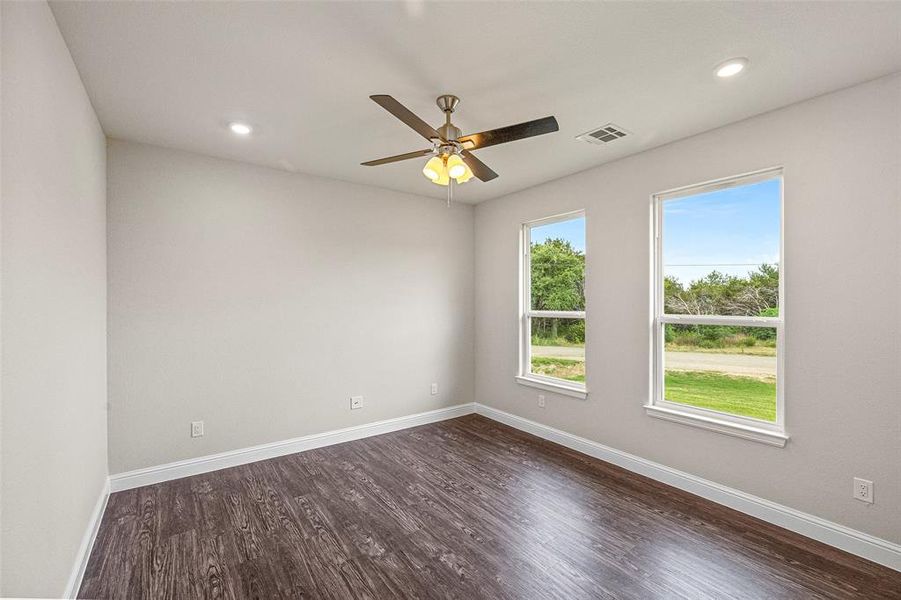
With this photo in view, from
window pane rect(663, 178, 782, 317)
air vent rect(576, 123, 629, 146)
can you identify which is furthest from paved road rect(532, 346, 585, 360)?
air vent rect(576, 123, 629, 146)

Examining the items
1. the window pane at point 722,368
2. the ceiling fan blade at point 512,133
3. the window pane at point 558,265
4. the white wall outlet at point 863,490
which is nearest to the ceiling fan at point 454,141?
the ceiling fan blade at point 512,133

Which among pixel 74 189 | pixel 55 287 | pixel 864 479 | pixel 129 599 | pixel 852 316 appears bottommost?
pixel 129 599

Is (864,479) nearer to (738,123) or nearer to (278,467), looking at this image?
(738,123)

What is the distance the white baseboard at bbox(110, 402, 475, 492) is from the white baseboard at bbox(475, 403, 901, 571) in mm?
1580

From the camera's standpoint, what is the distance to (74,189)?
6.91ft

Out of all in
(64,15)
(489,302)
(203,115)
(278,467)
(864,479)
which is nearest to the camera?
(64,15)

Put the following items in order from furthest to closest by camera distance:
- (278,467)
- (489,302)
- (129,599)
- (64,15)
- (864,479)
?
(489,302)
(278,467)
(864,479)
(129,599)
(64,15)

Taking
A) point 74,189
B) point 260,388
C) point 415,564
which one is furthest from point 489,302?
point 74,189

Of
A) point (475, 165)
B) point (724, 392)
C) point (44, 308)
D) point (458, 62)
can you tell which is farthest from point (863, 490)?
point (44, 308)

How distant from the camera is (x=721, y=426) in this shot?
285cm

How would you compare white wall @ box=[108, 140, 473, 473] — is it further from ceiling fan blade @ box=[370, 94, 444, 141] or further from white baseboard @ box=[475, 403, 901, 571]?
ceiling fan blade @ box=[370, 94, 444, 141]

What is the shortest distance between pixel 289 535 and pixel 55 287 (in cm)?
184

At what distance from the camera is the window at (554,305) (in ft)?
13.4

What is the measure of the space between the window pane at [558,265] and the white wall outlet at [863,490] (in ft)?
7.30
